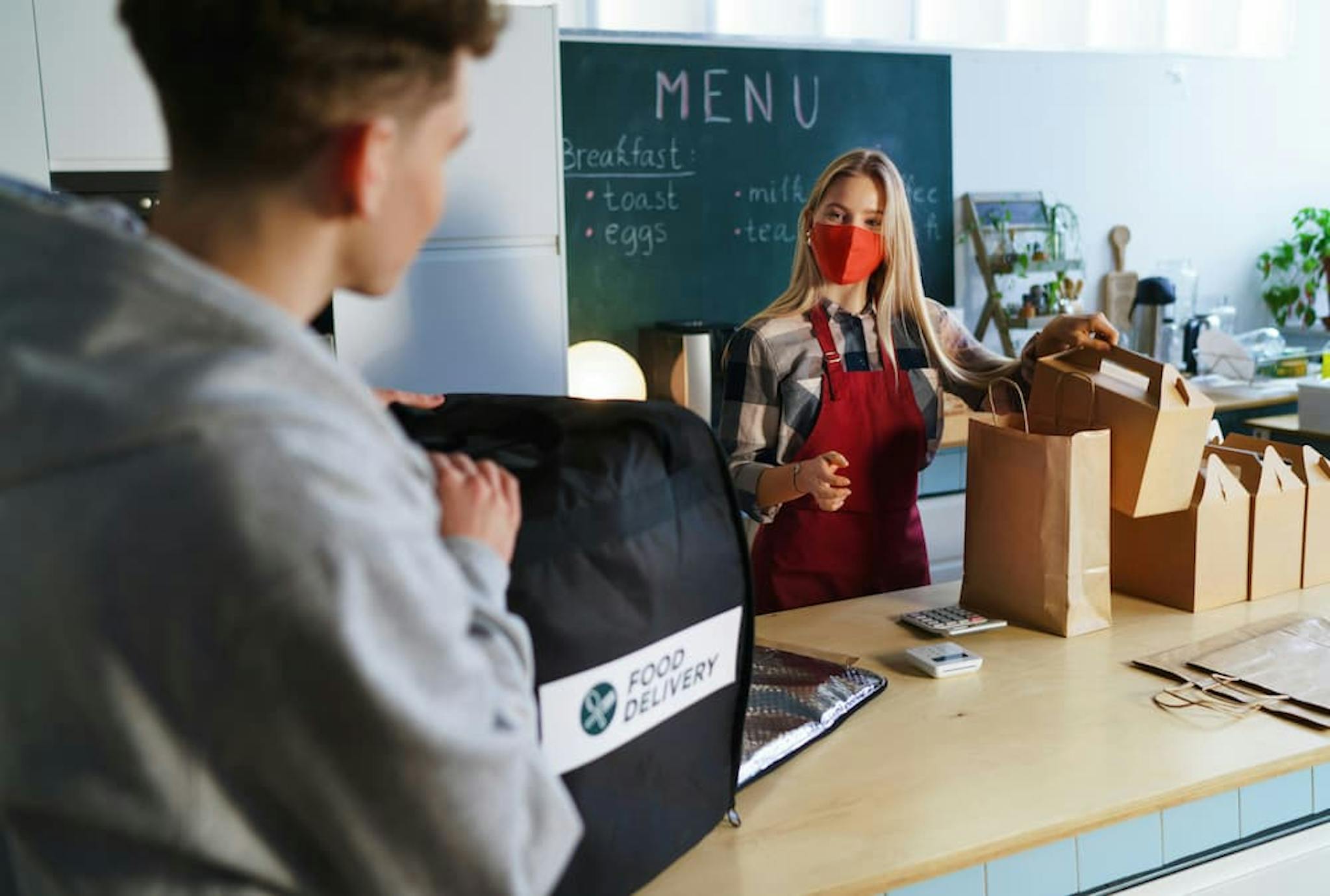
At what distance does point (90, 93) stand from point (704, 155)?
64.2 inches

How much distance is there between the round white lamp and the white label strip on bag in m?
2.23

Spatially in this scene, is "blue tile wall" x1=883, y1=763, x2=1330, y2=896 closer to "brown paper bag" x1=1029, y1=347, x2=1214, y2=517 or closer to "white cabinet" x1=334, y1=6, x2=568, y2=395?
"brown paper bag" x1=1029, y1=347, x2=1214, y2=517

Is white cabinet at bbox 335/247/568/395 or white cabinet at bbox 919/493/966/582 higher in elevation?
white cabinet at bbox 335/247/568/395

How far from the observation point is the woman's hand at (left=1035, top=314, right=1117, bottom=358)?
1900 millimetres

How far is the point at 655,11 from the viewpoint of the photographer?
3611mm

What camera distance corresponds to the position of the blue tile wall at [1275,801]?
1346mm

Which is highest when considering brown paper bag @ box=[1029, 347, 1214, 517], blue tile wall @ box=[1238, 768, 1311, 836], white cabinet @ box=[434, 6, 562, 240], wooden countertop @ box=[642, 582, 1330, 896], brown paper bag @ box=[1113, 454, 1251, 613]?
white cabinet @ box=[434, 6, 562, 240]

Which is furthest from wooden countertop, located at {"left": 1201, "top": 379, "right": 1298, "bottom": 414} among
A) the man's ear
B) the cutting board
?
the man's ear

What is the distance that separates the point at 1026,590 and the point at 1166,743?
372 mm

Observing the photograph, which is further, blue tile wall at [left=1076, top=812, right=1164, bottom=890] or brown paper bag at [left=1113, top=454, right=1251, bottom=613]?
brown paper bag at [left=1113, top=454, right=1251, bottom=613]

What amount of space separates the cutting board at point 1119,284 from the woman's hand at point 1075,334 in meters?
2.59

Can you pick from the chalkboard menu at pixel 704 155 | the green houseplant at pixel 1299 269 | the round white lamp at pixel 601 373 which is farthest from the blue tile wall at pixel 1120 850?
the green houseplant at pixel 1299 269

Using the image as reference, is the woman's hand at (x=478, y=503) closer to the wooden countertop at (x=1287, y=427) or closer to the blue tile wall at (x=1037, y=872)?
the blue tile wall at (x=1037, y=872)

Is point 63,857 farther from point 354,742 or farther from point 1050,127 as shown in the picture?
point 1050,127
